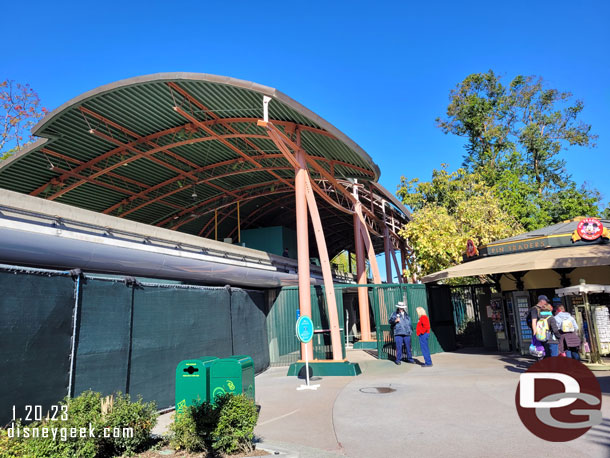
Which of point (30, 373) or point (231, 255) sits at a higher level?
point (231, 255)

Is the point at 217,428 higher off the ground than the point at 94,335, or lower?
lower

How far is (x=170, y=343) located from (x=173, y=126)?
1243 cm

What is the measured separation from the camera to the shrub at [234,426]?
5.10 meters

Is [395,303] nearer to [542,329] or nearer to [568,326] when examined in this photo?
[542,329]

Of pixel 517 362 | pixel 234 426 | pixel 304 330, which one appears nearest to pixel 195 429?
pixel 234 426

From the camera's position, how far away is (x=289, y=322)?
49.1ft

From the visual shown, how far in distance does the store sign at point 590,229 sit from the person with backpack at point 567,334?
484 centimetres

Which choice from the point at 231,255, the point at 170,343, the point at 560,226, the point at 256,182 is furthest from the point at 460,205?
the point at 170,343

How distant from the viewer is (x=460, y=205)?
23.7m

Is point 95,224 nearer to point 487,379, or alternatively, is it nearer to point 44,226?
point 44,226

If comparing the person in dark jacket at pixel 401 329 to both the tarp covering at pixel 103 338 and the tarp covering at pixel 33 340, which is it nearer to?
the tarp covering at pixel 103 338

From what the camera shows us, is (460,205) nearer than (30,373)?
No

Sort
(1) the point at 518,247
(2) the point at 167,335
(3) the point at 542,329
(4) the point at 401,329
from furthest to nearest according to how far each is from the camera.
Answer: (1) the point at 518,247
(4) the point at 401,329
(3) the point at 542,329
(2) the point at 167,335

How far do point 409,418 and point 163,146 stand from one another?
53.1 feet
